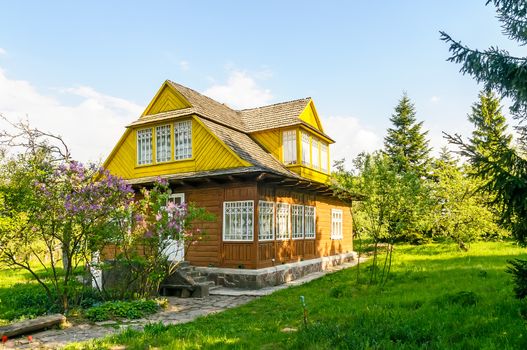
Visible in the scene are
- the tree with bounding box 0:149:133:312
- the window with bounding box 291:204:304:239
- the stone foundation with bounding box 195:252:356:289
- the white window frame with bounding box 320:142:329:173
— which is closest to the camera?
the tree with bounding box 0:149:133:312

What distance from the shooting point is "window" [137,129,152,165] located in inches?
658

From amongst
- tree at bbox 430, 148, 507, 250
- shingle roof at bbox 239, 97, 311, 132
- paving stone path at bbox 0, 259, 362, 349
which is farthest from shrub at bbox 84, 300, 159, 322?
tree at bbox 430, 148, 507, 250

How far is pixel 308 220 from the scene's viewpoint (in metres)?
17.4

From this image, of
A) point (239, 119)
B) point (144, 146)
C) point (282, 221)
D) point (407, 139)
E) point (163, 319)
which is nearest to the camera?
point (163, 319)

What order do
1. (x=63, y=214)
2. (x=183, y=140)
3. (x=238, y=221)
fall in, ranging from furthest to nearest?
1. (x=183, y=140)
2. (x=238, y=221)
3. (x=63, y=214)

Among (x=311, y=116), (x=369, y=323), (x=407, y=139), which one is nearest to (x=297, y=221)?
(x=311, y=116)

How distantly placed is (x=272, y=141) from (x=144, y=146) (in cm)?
570

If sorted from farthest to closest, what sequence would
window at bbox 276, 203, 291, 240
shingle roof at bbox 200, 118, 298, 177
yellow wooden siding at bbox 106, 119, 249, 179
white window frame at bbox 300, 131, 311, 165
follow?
white window frame at bbox 300, 131, 311, 165
window at bbox 276, 203, 291, 240
shingle roof at bbox 200, 118, 298, 177
yellow wooden siding at bbox 106, 119, 249, 179

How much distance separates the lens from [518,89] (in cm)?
698

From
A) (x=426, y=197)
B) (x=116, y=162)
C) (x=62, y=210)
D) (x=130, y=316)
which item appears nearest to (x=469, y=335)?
(x=426, y=197)

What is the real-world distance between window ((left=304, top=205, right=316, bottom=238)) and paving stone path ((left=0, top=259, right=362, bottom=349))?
454 centimetres

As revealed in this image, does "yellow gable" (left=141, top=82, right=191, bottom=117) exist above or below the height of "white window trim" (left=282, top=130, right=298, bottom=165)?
above

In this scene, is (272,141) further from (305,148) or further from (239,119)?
(239,119)

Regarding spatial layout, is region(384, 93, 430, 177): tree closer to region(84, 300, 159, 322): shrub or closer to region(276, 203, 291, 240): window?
region(276, 203, 291, 240): window
